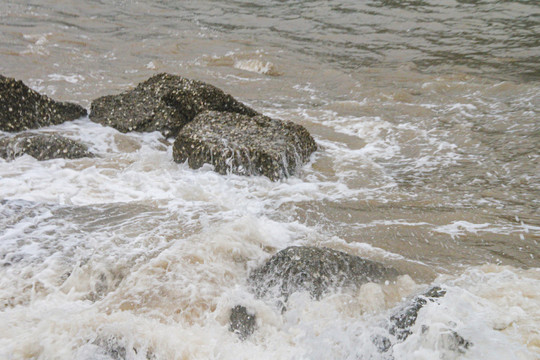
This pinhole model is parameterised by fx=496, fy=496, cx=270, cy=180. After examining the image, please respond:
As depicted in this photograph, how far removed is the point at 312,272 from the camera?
3297 millimetres

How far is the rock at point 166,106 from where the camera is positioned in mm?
6227

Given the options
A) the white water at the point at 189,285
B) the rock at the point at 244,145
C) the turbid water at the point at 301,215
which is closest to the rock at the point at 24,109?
the turbid water at the point at 301,215

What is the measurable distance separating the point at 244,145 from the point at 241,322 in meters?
2.48

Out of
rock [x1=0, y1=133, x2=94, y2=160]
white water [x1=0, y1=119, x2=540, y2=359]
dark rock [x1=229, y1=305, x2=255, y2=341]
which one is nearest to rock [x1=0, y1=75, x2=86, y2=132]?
rock [x1=0, y1=133, x2=94, y2=160]

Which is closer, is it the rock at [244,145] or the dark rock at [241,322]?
the dark rock at [241,322]

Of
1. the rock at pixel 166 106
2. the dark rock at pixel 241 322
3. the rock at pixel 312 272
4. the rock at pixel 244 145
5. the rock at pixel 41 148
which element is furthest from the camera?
the rock at pixel 166 106

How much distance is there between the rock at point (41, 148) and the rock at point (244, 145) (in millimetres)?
1111

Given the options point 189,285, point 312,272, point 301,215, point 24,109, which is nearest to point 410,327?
point 312,272

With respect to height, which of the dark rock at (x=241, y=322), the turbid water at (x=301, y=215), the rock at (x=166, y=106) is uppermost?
the rock at (x=166, y=106)

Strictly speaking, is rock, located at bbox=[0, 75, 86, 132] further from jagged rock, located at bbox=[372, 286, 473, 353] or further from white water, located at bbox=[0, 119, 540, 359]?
jagged rock, located at bbox=[372, 286, 473, 353]

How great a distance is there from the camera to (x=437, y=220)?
166 inches

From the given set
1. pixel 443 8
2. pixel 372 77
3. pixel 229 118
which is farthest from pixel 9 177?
pixel 443 8

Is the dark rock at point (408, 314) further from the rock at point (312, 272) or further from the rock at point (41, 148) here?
the rock at point (41, 148)

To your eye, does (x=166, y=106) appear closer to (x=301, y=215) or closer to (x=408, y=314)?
(x=301, y=215)
